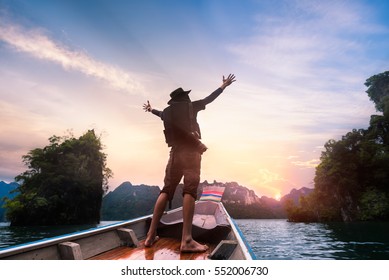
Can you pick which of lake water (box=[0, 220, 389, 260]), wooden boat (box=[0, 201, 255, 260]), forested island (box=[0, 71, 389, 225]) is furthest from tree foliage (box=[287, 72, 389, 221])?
wooden boat (box=[0, 201, 255, 260])

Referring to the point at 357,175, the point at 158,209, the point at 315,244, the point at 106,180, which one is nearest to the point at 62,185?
the point at 106,180

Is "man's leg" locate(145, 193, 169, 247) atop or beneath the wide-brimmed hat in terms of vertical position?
beneath

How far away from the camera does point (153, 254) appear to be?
2643mm

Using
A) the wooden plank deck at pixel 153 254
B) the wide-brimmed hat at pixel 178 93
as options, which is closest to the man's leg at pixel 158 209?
the wooden plank deck at pixel 153 254

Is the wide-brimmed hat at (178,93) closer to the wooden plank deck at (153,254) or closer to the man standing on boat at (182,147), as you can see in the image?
the man standing on boat at (182,147)

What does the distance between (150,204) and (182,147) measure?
114 metres

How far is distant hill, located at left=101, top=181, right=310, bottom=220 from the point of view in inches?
4166

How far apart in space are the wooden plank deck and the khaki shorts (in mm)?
616

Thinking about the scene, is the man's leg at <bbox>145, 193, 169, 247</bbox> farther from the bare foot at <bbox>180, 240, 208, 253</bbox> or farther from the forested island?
the forested island

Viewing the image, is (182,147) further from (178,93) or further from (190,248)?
(190,248)
